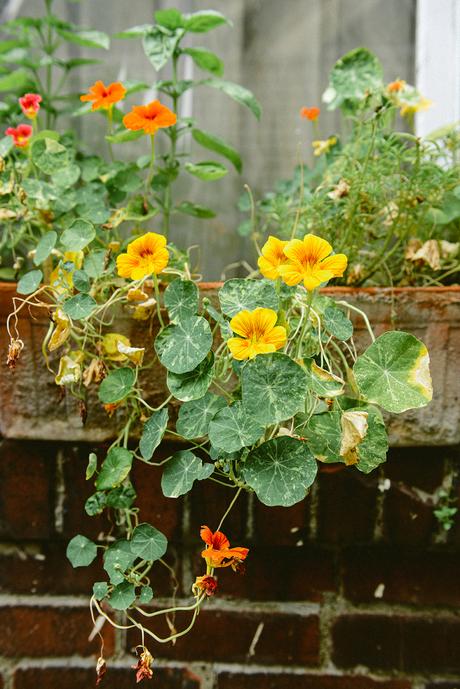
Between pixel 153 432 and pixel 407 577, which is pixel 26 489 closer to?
pixel 153 432

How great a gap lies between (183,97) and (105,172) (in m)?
0.31

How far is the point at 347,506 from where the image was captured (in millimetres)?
808

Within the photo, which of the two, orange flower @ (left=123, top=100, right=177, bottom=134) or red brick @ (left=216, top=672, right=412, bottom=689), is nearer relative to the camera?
orange flower @ (left=123, top=100, right=177, bottom=134)

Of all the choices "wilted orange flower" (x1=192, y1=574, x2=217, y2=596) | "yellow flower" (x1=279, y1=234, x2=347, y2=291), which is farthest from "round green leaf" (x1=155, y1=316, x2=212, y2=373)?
"wilted orange flower" (x1=192, y1=574, x2=217, y2=596)

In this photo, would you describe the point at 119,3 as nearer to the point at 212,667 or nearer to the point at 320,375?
the point at 320,375

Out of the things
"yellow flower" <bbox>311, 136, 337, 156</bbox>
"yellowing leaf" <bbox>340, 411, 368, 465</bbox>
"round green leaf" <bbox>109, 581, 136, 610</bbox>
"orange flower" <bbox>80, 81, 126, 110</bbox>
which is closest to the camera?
"yellowing leaf" <bbox>340, 411, 368, 465</bbox>

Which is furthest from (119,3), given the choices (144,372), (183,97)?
(144,372)

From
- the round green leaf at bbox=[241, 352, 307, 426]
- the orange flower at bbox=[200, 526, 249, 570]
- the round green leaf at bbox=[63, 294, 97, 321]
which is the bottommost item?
the orange flower at bbox=[200, 526, 249, 570]

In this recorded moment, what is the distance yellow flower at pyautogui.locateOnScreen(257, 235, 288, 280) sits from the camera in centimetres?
61

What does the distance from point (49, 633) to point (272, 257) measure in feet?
2.08

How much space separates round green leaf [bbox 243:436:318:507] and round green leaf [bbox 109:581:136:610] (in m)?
0.21

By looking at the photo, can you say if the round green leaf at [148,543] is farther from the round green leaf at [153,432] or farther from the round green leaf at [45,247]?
the round green leaf at [45,247]

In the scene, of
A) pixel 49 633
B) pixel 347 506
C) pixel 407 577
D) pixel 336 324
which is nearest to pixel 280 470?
pixel 336 324

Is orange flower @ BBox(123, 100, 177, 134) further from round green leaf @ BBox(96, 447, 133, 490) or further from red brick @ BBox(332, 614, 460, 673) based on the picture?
red brick @ BBox(332, 614, 460, 673)
